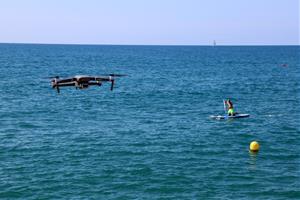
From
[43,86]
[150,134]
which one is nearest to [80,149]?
[150,134]

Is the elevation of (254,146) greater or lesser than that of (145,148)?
greater

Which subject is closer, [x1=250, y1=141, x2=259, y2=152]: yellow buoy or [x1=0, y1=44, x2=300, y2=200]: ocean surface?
[x1=0, y1=44, x2=300, y2=200]: ocean surface

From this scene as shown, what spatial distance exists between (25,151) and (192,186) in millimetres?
18622

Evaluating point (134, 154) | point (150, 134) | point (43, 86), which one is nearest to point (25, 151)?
point (134, 154)

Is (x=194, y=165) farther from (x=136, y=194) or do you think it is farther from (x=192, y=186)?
(x=136, y=194)

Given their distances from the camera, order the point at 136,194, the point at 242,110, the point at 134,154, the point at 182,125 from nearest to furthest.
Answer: the point at 136,194 < the point at 134,154 < the point at 182,125 < the point at 242,110

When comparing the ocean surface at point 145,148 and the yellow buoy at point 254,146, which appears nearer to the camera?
the ocean surface at point 145,148

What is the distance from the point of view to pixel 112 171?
43.0 m

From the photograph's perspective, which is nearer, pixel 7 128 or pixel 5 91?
pixel 7 128

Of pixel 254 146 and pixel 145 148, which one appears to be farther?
pixel 145 148

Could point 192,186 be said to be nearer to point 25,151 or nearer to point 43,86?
point 25,151

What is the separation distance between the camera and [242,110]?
75.9m

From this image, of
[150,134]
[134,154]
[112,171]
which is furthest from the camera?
[150,134]

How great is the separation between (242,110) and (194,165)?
32958mm
